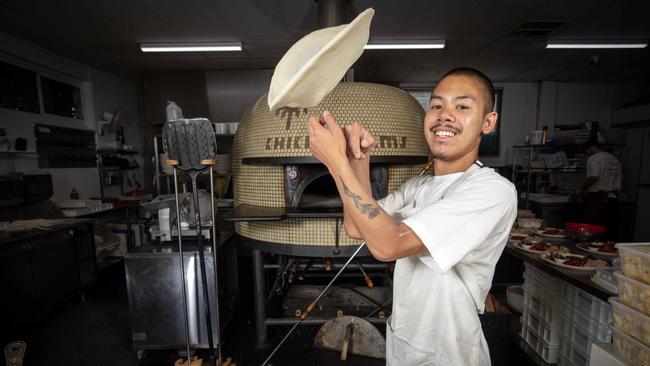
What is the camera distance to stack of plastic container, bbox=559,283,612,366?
5.71 ft

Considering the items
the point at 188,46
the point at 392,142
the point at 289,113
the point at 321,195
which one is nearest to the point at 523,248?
the point at 392,142

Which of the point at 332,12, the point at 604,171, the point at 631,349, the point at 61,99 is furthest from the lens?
the point at 604,171

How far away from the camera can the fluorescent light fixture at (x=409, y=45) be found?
4.15 metres

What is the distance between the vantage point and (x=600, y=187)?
4723mm

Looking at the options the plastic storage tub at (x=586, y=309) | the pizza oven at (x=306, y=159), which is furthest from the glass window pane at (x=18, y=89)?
the plastic storage tub at (x=586, y=309)

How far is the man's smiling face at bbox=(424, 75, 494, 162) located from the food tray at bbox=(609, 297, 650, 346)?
3.10 ft

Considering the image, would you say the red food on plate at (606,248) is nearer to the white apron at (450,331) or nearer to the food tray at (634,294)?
the food tray at (634,294)

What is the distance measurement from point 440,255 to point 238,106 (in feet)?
18.4

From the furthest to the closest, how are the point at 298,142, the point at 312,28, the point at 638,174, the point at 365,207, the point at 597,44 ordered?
the point at 638,174
the point at 597,44
the point at 312,28
the point at 298,142
the point at 365,207

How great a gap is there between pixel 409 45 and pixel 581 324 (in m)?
3.81

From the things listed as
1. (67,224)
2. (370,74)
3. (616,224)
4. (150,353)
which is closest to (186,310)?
(150,353)

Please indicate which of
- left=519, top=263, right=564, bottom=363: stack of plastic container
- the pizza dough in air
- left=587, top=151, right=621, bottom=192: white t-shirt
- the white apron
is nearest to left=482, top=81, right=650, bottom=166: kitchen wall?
left=587, top=151, right=621, bottom=192: white t-shirt

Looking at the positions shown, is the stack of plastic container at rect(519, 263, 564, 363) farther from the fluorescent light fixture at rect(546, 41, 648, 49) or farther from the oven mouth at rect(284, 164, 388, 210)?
the fluorescent light fixture at rect(546, 41, 648, 49)

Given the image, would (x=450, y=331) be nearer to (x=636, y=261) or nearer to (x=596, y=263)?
(x=636, y=261)
